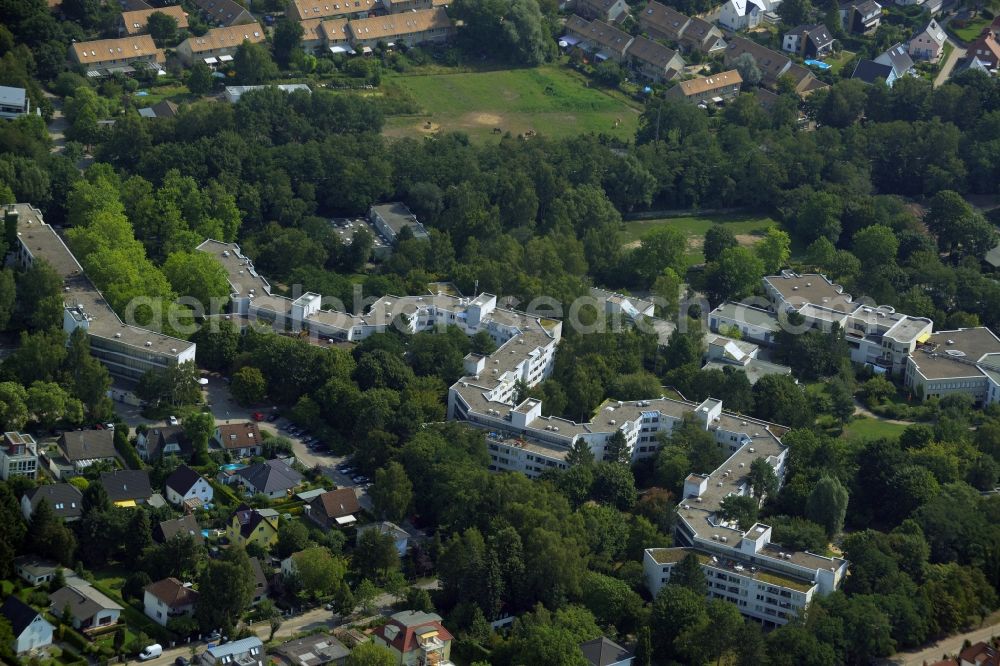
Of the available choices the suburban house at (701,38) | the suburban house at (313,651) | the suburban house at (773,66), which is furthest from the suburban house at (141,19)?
the suburban house at (313,651)

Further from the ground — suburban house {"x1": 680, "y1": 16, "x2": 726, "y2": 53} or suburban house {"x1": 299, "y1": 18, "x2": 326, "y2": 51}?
suburban house {"x1": 299, "y1": 18, "x2": 326, "y2": 51}

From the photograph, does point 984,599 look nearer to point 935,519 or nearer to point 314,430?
point 935,519

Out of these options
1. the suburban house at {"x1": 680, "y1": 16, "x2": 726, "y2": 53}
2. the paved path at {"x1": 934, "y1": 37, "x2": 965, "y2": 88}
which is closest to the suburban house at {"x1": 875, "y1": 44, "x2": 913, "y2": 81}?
the paved path at {"x1": 934, "y1": 37, "x2": 965, "y2": 88}

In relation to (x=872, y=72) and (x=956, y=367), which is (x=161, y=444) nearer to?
(x=956, y=367)

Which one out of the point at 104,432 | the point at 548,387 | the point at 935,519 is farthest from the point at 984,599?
the point at 104,432

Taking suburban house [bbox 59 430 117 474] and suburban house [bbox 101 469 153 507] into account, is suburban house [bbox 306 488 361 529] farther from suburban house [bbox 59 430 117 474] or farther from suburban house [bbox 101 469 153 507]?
suburban house [bbox 59 430 117 474]

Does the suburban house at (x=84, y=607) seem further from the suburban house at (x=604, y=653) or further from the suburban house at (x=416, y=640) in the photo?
the suburban house at (x=604, y=653)

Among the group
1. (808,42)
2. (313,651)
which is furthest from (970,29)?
(313,651)
